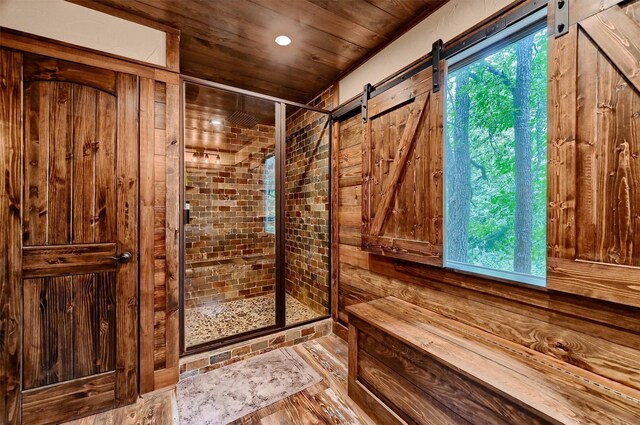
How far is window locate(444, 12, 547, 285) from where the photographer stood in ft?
4.64

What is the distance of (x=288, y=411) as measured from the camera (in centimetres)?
174

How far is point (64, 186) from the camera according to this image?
5.59 ft

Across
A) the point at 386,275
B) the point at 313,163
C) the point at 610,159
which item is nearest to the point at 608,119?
the point at 610,159

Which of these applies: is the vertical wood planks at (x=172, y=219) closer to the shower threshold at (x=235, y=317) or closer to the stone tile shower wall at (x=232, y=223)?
the shower threshold at (x=235, y=317)

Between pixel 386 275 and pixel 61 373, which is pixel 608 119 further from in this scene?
pixel 61 373

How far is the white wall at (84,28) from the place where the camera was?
161 cm

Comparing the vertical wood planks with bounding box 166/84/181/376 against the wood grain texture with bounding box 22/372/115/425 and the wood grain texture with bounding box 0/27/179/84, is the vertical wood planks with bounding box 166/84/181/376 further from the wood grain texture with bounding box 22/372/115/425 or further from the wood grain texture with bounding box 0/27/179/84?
the wood grain texture with bounding box 22/372/115/425

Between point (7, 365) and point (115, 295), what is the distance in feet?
1.94

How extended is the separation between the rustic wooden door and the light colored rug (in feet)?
1.33

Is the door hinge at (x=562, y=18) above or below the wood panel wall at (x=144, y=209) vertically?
above

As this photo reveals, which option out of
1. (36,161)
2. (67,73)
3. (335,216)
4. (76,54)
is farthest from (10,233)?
(335,216)

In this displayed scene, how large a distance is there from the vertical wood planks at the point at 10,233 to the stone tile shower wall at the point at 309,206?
86.2 inches

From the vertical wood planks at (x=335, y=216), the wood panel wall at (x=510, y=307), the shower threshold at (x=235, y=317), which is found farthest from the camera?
the vertical wood planks at (x=335, y=216)

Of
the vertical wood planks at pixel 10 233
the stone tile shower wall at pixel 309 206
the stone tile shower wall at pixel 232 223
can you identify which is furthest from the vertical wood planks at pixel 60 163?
the stone tile shower wall at pixel 309 206
